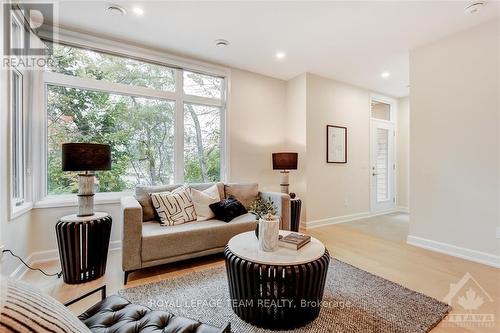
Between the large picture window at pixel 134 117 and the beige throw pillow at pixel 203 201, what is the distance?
715 millimetres

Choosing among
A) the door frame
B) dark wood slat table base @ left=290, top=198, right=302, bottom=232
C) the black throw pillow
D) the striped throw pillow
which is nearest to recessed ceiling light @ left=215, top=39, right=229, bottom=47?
the black throw pillow

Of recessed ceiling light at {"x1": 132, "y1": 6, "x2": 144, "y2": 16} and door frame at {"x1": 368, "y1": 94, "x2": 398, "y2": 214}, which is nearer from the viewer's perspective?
recessed ceiling light at {"x1": 132, "y1": 6, "x2": 144, "y2": 16}

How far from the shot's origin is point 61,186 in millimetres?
2887

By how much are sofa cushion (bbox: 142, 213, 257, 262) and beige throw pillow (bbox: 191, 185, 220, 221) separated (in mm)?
110

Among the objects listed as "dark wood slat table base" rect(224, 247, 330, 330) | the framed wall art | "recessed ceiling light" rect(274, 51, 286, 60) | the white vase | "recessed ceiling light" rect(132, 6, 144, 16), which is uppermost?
"recessed ceiling light" rect(274, 51, 286, 60)

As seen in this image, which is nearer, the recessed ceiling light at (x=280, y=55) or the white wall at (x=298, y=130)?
the recessed ceiling light at (x=280, y=55)

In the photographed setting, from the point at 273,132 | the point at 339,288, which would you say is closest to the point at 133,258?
the point at 339,288

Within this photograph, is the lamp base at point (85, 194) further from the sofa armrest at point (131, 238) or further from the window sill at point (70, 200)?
the window sill at point (70, 200)

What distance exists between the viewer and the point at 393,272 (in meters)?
2.44

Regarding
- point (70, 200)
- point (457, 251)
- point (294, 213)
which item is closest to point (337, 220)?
point (294, 213)

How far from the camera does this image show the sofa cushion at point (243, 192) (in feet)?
11.2

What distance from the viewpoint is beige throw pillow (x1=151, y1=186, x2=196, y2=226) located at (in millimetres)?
2699

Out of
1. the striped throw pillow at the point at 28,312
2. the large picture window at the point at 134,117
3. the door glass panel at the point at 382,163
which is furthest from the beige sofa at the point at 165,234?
the door glass panel at the point at 382,163

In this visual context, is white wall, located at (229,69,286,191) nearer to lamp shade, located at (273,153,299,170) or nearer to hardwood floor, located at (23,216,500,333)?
lamp shade, located at (273,153,299,170)
